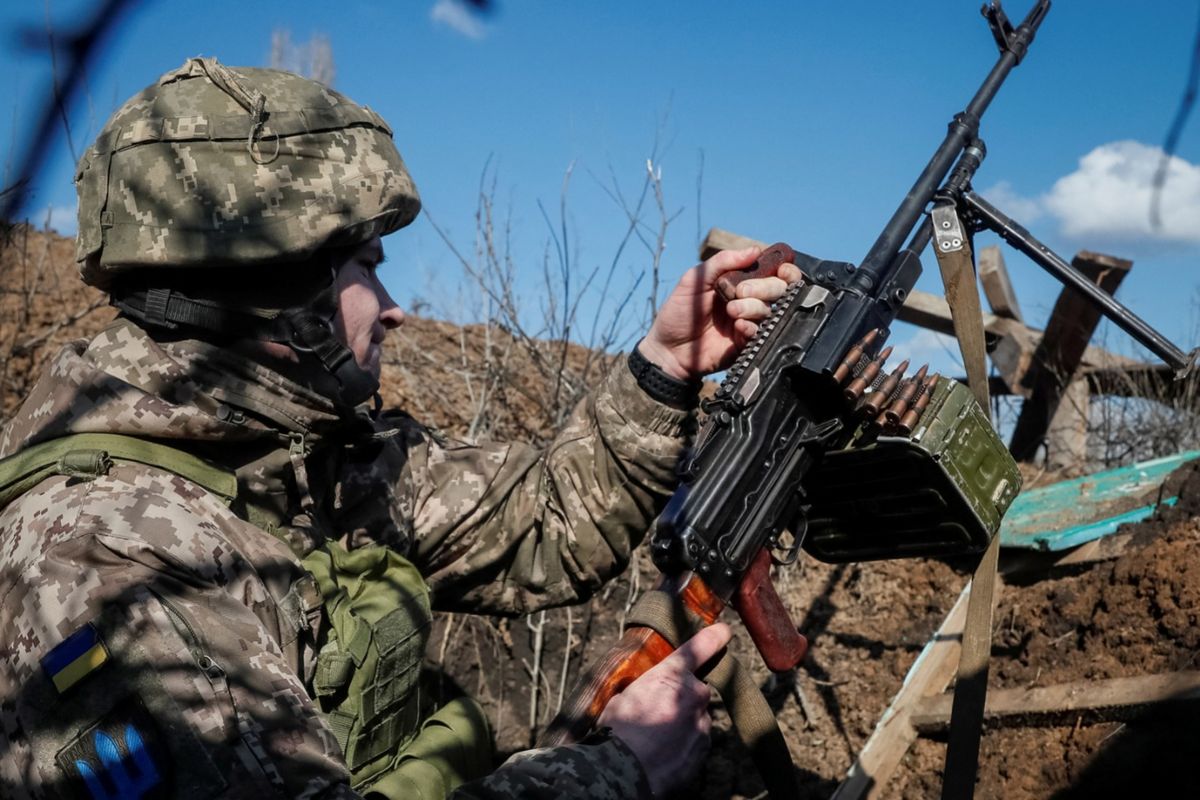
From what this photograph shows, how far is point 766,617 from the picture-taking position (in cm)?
320

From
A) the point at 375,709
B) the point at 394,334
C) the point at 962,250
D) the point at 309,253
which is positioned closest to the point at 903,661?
the point at 962,250

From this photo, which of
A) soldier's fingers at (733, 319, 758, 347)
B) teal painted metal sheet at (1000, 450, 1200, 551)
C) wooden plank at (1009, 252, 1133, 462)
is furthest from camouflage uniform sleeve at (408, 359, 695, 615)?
wooden plank at (1009, 252, 1133, 462)

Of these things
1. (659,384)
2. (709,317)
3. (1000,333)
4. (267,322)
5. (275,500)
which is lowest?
(275,500)

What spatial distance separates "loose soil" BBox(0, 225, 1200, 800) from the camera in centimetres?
382

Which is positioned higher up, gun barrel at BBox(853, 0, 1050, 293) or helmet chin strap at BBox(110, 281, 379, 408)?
gun barrel at BBox(853, 0, 1050, 293)

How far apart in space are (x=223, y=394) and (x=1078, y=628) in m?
3.43

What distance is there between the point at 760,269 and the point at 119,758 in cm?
214

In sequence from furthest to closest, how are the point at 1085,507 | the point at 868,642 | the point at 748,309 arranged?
the point at 868,642
the point at 1085,507
the point at 748,309

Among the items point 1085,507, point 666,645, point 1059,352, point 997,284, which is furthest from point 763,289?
point 1059,352

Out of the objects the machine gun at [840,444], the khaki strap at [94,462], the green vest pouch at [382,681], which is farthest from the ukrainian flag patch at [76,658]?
the machine gun at [840,444]

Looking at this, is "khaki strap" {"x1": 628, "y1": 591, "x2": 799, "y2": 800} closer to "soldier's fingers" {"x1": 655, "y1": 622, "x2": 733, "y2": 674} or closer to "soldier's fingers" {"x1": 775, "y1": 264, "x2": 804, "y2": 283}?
"soldier's fingers" {"x1": 655, "y1": 622, "x2": 733, "y2": 674}

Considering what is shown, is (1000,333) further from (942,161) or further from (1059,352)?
(942,161)

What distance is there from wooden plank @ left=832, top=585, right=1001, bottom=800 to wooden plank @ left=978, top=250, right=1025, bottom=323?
3192 millimetres

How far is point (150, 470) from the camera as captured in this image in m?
2.49
